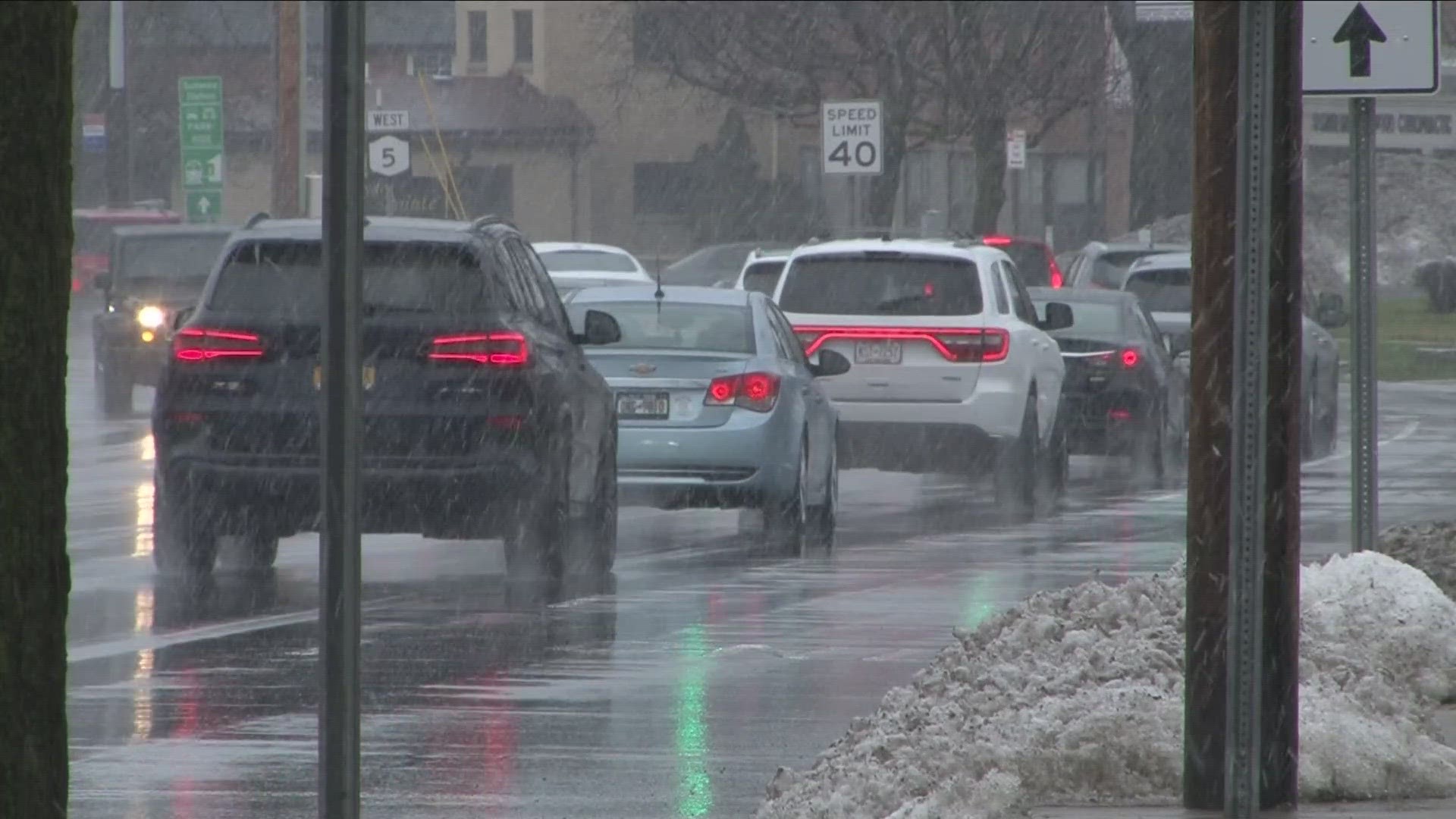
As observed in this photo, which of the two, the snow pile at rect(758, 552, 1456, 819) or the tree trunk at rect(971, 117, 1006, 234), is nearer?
the snow pile at rect(758, 552, 1456, 819)

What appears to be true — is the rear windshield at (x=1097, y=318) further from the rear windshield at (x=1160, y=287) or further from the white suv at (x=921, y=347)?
the rear windshield at (x=1160, y=287)

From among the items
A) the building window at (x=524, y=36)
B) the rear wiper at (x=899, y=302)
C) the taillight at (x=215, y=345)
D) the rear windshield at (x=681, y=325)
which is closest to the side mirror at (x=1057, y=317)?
the rear wiper at (x=899, y=302)

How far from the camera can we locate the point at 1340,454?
25.5 meters

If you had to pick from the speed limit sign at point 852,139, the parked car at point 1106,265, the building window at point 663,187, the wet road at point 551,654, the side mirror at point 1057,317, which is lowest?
the wet road at point 551,654

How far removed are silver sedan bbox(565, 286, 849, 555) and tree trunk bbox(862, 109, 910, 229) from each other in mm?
28242

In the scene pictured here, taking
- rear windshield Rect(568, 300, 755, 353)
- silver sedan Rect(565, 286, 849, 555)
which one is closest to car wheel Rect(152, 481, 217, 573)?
silver sedan Rect(565, 286, 849, 555)

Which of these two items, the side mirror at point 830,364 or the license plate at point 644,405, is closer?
the license plate at point 644,405

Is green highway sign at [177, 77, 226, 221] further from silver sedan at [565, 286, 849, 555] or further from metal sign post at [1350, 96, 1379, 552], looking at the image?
metal sign post at [1350, 96, 1379, 552]

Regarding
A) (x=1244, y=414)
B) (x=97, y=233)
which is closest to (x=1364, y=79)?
(x=1244, y=414)

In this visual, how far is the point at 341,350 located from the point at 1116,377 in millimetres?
18206

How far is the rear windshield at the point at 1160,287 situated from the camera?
2694 centimetres

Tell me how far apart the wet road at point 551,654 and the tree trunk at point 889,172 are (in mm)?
26572

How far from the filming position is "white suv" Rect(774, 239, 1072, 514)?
19172mm

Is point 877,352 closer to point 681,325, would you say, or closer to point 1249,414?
point 681,325
